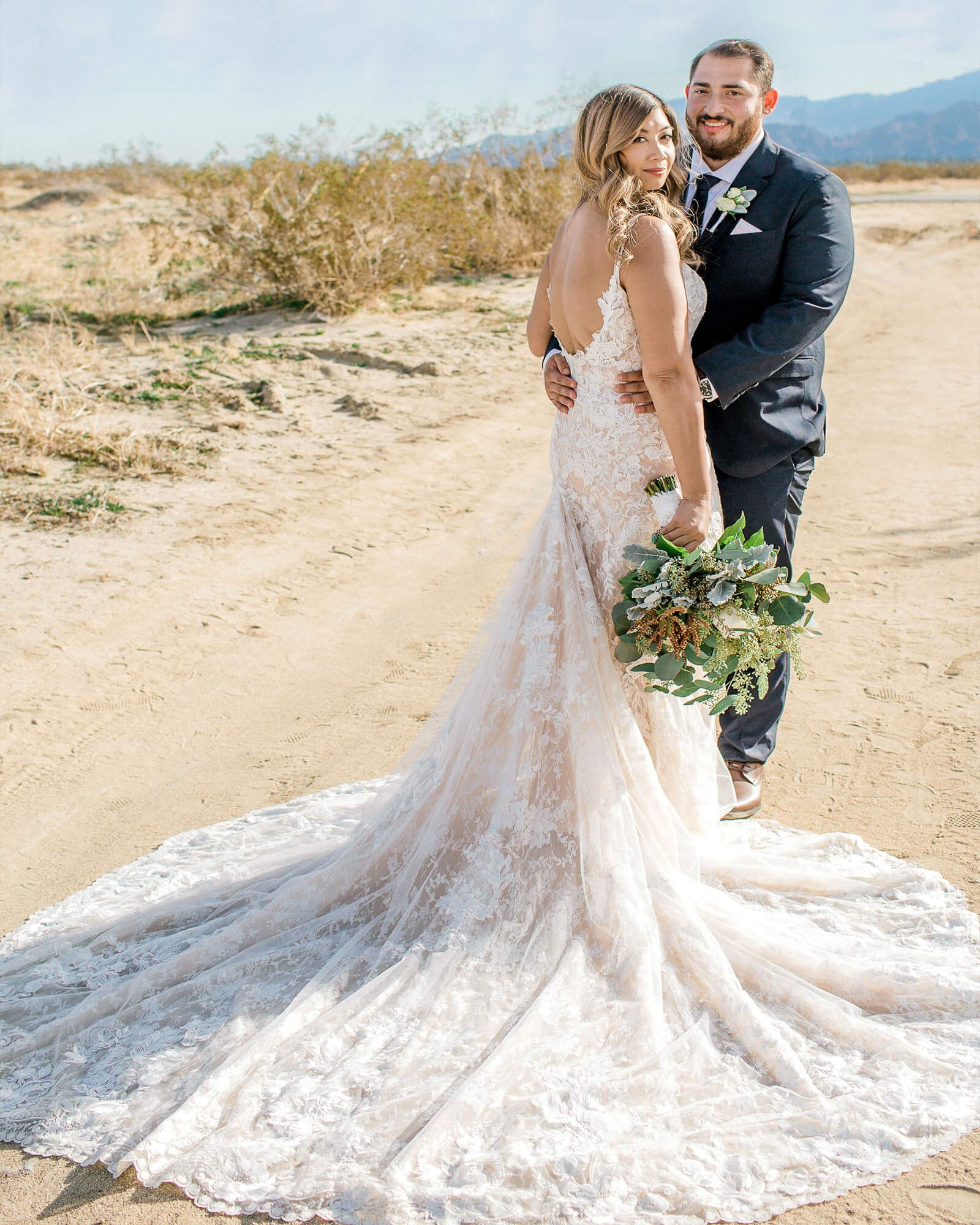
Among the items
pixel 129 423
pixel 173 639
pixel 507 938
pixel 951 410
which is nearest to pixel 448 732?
pixel 507 938

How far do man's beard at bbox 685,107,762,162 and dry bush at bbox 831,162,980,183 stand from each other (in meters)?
38.7

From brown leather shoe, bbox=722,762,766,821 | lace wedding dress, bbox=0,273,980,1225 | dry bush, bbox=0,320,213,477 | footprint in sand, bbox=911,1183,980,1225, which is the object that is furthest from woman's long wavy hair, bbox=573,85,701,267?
dry bush, bbox=0,320,213,477

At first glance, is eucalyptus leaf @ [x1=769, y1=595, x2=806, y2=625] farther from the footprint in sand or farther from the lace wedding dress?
the footprint in sand

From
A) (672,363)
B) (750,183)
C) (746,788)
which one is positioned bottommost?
(746,788)

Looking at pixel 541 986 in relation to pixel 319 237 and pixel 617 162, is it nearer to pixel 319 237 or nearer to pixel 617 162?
pixel 617 162

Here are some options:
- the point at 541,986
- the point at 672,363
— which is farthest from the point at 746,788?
the point at 672,363

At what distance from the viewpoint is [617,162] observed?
2525mm

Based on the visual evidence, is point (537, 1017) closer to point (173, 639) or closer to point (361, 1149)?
point (361, 1149)

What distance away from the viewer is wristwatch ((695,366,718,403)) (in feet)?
9.99

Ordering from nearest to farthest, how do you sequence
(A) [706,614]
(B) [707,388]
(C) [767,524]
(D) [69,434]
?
(A) [706,614], (B) [707,388], (C) [767,524], (D) [69,434]

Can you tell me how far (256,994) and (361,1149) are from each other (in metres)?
0.60

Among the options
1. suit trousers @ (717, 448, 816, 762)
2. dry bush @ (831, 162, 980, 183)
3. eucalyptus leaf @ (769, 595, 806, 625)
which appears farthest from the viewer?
dry bush @ (831, 162, 980, 183)

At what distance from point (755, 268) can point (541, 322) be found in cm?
69

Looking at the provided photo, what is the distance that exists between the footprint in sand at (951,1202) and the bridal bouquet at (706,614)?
1125 mm
